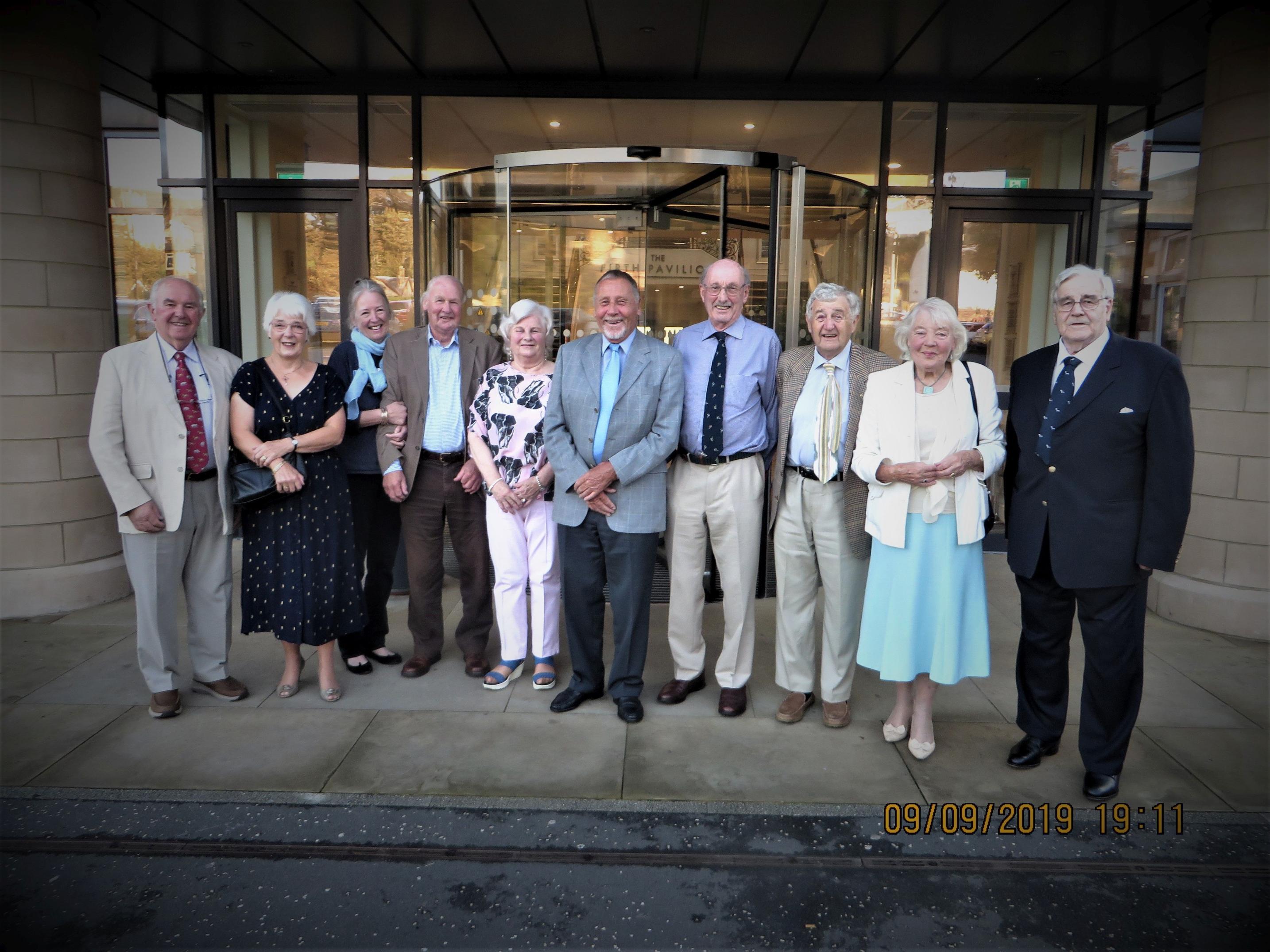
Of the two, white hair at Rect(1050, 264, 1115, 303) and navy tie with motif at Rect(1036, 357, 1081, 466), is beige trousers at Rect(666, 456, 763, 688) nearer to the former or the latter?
navy tie with motif at Rect(1036, 357, 1081, 466)

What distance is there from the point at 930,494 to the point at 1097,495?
0.53 m

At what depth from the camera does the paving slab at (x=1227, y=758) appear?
3094mm

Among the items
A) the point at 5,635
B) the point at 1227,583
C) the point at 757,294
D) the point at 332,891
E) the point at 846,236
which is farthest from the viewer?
the point at 846,236

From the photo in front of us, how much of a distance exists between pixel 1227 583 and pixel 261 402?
514cm

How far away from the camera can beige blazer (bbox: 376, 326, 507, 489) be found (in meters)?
3.89

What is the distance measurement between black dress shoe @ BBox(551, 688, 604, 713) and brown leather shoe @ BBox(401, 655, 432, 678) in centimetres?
71

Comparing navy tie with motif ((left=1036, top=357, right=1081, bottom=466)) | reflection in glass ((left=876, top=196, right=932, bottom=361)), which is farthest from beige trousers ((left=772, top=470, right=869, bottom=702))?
reflection in glass ((left=876, top=196, right=932, bottom=361))

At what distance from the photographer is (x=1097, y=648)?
9.88 feet

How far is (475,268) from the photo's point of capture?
250 inches

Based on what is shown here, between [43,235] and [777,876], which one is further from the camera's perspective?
[43,235]

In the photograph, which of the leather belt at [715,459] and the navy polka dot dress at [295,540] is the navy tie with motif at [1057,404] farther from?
the navy polka dot dress at [295,540]

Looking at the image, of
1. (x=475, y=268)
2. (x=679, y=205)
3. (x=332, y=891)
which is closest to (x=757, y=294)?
(x=679, y=205)

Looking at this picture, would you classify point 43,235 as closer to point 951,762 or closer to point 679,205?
point 679,205

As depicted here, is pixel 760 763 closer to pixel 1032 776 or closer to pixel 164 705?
pixel 1032 776
